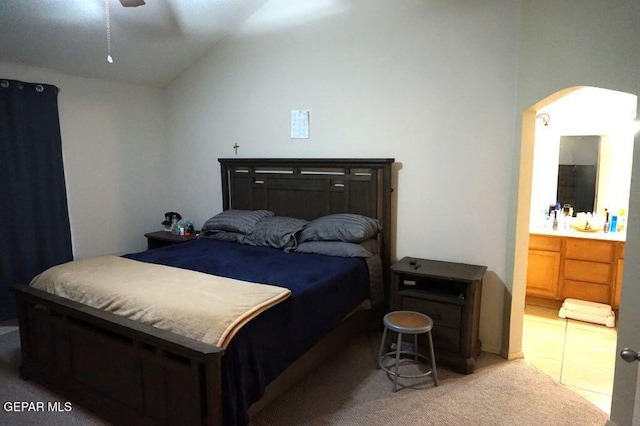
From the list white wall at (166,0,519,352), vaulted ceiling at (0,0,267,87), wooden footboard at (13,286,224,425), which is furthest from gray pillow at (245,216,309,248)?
vaulted ceiling at (0,0,267,87)

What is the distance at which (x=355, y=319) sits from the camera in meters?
3.05

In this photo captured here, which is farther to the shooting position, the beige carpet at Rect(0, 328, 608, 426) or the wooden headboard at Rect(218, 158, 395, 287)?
the wooden headboard at Rect(218, 158, 395, 287)

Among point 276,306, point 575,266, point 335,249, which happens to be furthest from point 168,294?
point 575,266

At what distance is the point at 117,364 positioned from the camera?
6.89 ft

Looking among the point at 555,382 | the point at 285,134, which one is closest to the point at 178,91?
the point at 285,134

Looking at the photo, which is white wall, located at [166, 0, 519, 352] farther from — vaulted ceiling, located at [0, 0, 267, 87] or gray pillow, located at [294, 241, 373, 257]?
gray pillow, located at [294, 241, 373, 257]

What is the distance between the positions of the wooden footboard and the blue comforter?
126 mm

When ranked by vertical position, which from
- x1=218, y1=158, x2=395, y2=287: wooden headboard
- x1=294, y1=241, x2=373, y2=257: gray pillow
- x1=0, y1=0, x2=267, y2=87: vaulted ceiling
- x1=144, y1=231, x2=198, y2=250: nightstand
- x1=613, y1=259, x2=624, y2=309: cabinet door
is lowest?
x1=613, y1=259, x2=624, y2=309: cabinet door

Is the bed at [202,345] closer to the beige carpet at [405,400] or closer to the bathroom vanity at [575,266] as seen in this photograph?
the beige carpet at [405,400]

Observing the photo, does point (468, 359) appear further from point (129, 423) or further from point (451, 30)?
point (451, 30)

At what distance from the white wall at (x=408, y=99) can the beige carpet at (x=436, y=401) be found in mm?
491

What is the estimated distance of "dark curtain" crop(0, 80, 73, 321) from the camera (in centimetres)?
339

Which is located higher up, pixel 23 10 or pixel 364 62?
pixel 23 10

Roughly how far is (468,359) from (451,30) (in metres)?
2.33
